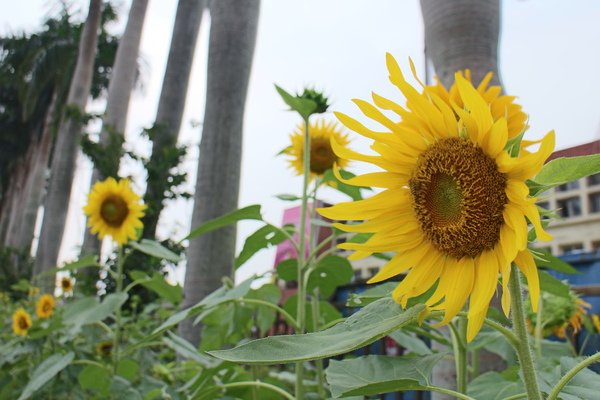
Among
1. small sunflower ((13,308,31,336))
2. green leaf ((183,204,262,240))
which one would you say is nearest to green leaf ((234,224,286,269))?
green leaf ((183,204,262,240))

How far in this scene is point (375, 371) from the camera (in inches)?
28.3

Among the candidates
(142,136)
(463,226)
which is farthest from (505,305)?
(142,136)

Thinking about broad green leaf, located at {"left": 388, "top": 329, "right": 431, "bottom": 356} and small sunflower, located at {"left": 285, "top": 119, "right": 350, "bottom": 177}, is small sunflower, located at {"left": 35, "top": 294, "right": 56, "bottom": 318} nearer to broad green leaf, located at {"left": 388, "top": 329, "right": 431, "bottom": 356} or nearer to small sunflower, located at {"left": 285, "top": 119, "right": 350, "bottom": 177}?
small sunflower, located at {"left": 285, "top": 119, "right": 350, "bottom": 177}

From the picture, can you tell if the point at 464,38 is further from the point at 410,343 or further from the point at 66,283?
the point at 66,283

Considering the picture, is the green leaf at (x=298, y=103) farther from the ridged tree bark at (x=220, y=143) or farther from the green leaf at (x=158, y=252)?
the ridged tree bark at (x=220, y=143)

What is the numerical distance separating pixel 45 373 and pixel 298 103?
93 centimetres

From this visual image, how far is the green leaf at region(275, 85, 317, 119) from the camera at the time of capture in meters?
1.09

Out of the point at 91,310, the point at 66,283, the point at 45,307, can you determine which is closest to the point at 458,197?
the point at 91,310

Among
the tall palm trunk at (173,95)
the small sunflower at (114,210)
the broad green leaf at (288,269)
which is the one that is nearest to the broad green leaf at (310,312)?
the broad green leaf at (288,269)

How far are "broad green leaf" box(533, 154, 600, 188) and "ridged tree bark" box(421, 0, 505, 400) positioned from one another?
975mm

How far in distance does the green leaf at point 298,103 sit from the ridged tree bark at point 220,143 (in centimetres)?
117

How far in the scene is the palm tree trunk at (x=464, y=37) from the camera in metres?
1.53

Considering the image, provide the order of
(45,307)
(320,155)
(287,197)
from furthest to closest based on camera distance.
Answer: (45,307) → (320,155) → (287,197)

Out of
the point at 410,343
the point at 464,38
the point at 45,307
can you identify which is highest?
the point at 464,38
